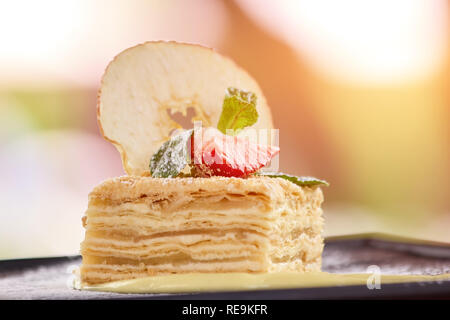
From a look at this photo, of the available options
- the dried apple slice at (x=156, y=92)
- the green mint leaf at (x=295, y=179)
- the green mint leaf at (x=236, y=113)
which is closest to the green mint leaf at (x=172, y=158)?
the dried apple slice at (x=156, y=92)

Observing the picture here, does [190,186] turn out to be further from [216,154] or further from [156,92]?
[156,92]

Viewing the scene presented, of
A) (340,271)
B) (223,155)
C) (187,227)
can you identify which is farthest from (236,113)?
(340,271)

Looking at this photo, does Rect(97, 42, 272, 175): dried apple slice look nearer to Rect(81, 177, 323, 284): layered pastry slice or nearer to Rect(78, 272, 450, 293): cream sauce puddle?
Rect(81, 177, 323, 284): layered pastry slice

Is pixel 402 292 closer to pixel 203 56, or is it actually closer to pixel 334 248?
pixel 203 56

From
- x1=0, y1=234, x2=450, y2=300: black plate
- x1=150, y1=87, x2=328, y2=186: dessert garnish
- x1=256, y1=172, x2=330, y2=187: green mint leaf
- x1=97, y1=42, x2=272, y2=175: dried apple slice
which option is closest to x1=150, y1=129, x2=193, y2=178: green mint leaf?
x1=150, y1=87, x2=328, y2=186: dessert garnish

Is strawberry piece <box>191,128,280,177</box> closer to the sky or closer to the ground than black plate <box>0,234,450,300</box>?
closer to the sky

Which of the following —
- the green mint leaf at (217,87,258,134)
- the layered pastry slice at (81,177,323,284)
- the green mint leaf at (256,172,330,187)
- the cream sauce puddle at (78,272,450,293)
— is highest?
the green mint leaf at (217,87,258,134)
